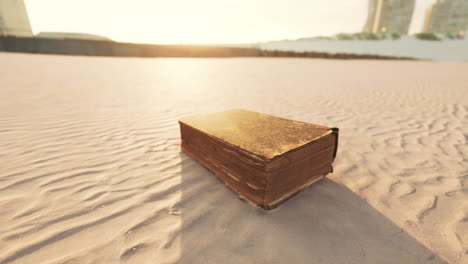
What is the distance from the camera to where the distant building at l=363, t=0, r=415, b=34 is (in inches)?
2849

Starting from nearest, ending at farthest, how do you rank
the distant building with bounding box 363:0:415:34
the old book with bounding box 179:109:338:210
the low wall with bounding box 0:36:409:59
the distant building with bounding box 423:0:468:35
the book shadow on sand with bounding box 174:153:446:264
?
the book shadow on sand with bounding box 174:153:446:264
the old book with bounding box 179:109:338:210
the low wall with bounding box 0:36:409:59
the distant building with bounding box 423:0:468:35
the distant building with bounding box 363:0:415:34

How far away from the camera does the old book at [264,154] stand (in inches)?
63.4

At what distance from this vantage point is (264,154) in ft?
5.01

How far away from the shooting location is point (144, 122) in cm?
396

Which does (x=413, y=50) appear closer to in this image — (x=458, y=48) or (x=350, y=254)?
(x=458, y=48)

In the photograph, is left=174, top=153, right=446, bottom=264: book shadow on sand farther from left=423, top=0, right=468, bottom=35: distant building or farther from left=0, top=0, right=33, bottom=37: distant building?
left=423, top=0, right=468, bottom=35: distant building

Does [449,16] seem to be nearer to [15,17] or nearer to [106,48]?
[106,48]

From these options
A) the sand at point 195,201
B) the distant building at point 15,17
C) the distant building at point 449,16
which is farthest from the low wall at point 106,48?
the distant building at point 449,16

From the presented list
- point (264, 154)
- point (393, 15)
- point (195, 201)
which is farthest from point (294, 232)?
point (393, 15)

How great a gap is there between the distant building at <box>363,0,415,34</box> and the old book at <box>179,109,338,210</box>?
309 ft

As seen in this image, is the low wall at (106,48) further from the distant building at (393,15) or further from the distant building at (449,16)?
the distant building at (449,16)

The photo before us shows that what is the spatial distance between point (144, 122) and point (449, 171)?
4.52m

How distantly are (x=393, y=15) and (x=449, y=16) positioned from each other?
681 inches

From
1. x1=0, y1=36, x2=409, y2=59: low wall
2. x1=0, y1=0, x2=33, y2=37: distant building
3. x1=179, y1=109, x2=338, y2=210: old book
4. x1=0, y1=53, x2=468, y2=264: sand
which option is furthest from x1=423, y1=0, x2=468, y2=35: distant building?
x1=0, y1=0, x2=33, y2=37: distant building
